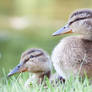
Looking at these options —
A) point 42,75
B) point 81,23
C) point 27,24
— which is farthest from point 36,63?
point 27,24

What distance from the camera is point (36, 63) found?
15.4 feet

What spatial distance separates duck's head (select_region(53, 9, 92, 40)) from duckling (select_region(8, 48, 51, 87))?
575mm

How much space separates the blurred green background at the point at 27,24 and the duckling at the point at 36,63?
6.55 feet

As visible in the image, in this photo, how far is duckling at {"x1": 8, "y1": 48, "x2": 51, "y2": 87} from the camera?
4530 mm

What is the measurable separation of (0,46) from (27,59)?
768cm

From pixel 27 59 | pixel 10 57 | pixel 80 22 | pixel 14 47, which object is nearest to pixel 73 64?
pixel 80 22

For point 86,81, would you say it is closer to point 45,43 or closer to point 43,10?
point 45,43

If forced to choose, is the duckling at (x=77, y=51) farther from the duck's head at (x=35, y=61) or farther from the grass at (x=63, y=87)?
the duck's head at (x=35, y=61)

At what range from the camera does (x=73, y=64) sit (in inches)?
149

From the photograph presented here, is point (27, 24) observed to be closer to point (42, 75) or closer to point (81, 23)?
point (42, 75)

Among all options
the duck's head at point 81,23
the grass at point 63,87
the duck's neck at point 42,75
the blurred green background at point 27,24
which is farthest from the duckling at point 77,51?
the blurred green background at point 27,24

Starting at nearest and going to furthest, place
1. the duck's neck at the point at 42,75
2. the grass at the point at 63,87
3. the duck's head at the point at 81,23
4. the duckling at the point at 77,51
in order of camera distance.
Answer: the grass at the point at 63,87 < the duckling at the point at 77,51 < the duck's head at the point at 81,23 < the duck's neck at the point at 42,75

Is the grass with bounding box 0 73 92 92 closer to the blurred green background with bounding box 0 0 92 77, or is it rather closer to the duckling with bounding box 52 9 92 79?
the duckling with bounding box 52 9 92 79

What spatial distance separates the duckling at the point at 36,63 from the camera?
4530mm
